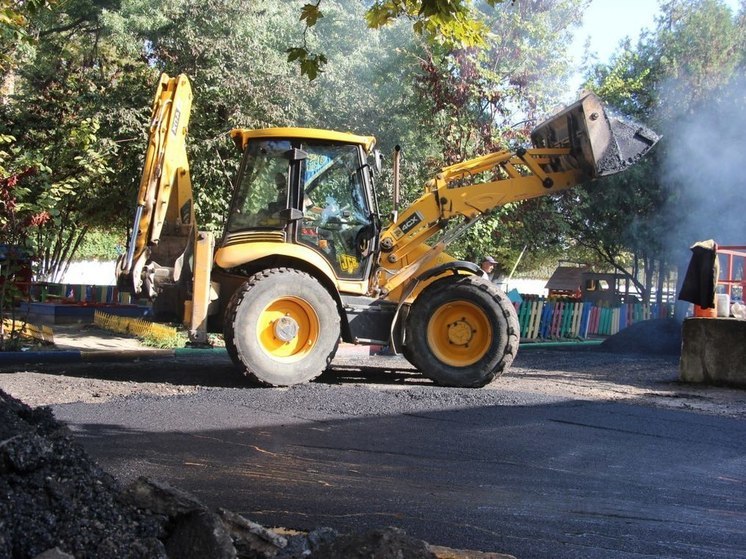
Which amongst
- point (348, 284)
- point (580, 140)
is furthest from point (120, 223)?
point (580, 140)

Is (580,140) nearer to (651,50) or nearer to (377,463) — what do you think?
(377,463)

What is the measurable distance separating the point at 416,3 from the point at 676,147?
57.0 ft

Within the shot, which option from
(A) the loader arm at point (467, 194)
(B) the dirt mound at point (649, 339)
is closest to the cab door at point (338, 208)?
(A) the loader arm at point (467, 194)

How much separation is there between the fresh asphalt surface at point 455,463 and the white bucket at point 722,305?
3162mm

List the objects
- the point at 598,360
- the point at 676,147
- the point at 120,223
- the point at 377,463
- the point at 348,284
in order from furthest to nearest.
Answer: the point at 676,147 → the point at 120,223 → the point at 598,360 → the point at 348,284 → the point at 377,463

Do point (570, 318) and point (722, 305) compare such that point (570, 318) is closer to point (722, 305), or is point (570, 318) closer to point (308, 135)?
point (722, 305)

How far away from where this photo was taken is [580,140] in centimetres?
932

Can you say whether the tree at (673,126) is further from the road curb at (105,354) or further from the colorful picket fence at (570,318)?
the road curb at (105,354)

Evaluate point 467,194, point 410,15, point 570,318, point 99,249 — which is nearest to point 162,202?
point 467,194

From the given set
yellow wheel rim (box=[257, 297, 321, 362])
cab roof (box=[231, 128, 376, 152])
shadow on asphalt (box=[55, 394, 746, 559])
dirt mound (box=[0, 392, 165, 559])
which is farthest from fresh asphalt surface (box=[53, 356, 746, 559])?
cab roof (box=[231, 128, 376, 152])

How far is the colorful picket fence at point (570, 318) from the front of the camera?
18.1 meters

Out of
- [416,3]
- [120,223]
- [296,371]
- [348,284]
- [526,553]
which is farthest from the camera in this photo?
[120,223]

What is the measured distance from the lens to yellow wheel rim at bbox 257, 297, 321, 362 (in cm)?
869

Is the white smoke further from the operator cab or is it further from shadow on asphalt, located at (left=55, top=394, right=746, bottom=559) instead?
shadow on asphalt, located at (left=55, top=394, right=746, bottom=559)
